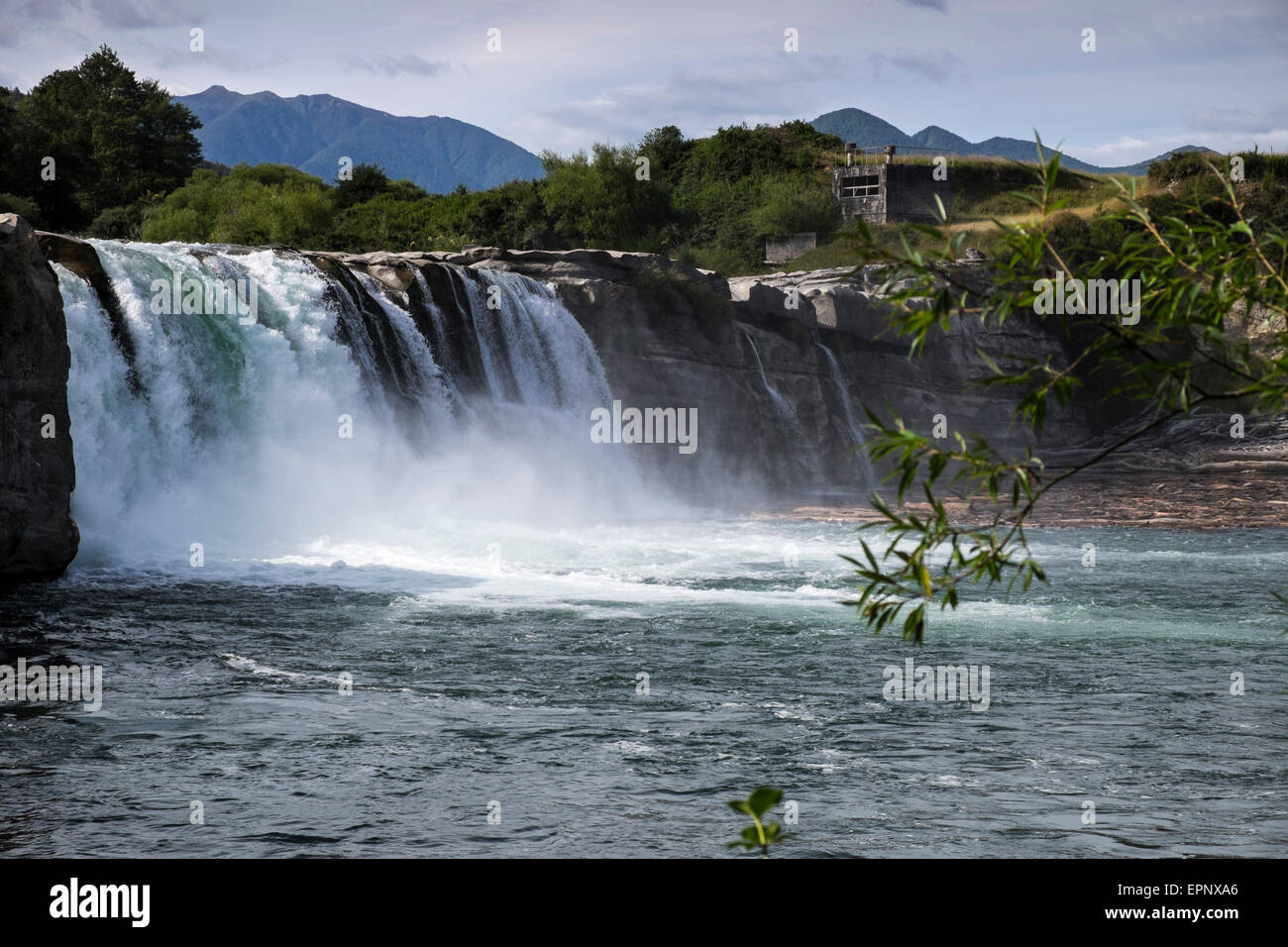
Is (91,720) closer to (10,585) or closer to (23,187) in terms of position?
(10,585)

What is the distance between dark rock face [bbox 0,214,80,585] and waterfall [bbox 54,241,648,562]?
173 centimetres

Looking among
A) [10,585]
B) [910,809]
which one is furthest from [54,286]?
[910,809]

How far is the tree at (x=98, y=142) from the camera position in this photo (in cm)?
4922

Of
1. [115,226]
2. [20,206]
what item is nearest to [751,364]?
[20,206]

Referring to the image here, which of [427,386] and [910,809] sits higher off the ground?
[427,386]

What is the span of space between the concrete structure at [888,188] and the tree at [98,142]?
32786 mm

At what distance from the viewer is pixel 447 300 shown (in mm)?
28797

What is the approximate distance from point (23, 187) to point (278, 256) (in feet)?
97.3

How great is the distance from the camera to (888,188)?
5994cm

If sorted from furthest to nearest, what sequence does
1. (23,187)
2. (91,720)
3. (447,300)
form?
(23,187) < (447,300) < (91,720)

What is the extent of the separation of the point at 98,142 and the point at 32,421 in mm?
54586

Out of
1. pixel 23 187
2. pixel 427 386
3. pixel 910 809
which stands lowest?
pixel 910 809

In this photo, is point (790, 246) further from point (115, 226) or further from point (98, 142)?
point (98, 142)

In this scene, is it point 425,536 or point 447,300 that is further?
point 447,300
